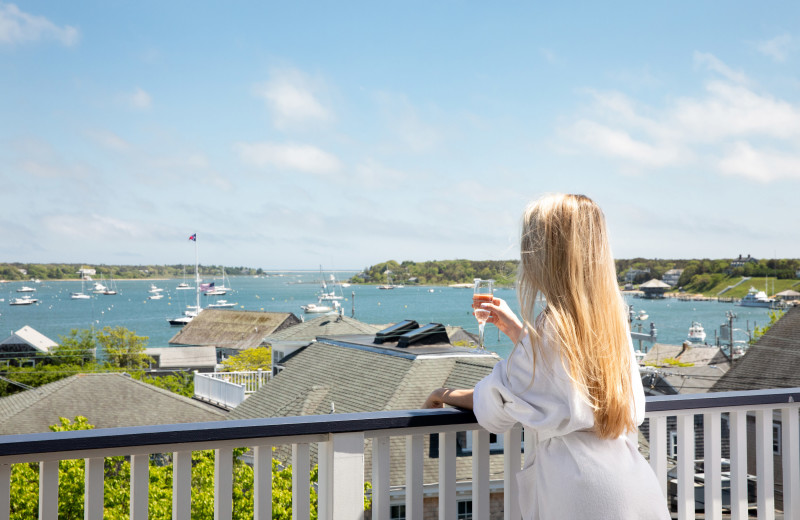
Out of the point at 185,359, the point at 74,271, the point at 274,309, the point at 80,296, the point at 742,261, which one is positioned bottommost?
the point at 185,359

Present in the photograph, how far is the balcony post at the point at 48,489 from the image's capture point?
1483 millimetres

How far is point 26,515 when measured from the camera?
5.73m

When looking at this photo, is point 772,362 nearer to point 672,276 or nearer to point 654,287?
point 672,276

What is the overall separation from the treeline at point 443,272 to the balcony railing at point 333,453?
402 mm

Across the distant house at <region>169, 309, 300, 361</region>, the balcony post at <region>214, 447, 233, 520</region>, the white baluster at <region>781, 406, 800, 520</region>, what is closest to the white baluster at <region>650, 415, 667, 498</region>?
the white baluster at <region>781, 406, 800, 520</region>

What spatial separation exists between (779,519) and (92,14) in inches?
3539

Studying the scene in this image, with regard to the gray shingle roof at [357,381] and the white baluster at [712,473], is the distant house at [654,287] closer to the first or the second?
the gray shingle roof at [357,381]

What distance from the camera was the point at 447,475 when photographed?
5.84ft

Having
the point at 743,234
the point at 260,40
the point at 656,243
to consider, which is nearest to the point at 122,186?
the point at 260,40

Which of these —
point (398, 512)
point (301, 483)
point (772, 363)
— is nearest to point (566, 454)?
point (301, 483)

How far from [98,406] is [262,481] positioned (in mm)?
14580

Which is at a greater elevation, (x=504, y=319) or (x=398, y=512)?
(x=504, y=319)

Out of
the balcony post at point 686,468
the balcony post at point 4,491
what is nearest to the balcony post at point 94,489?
the balcony post at point 4,491

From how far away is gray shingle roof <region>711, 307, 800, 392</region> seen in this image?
685 inches
